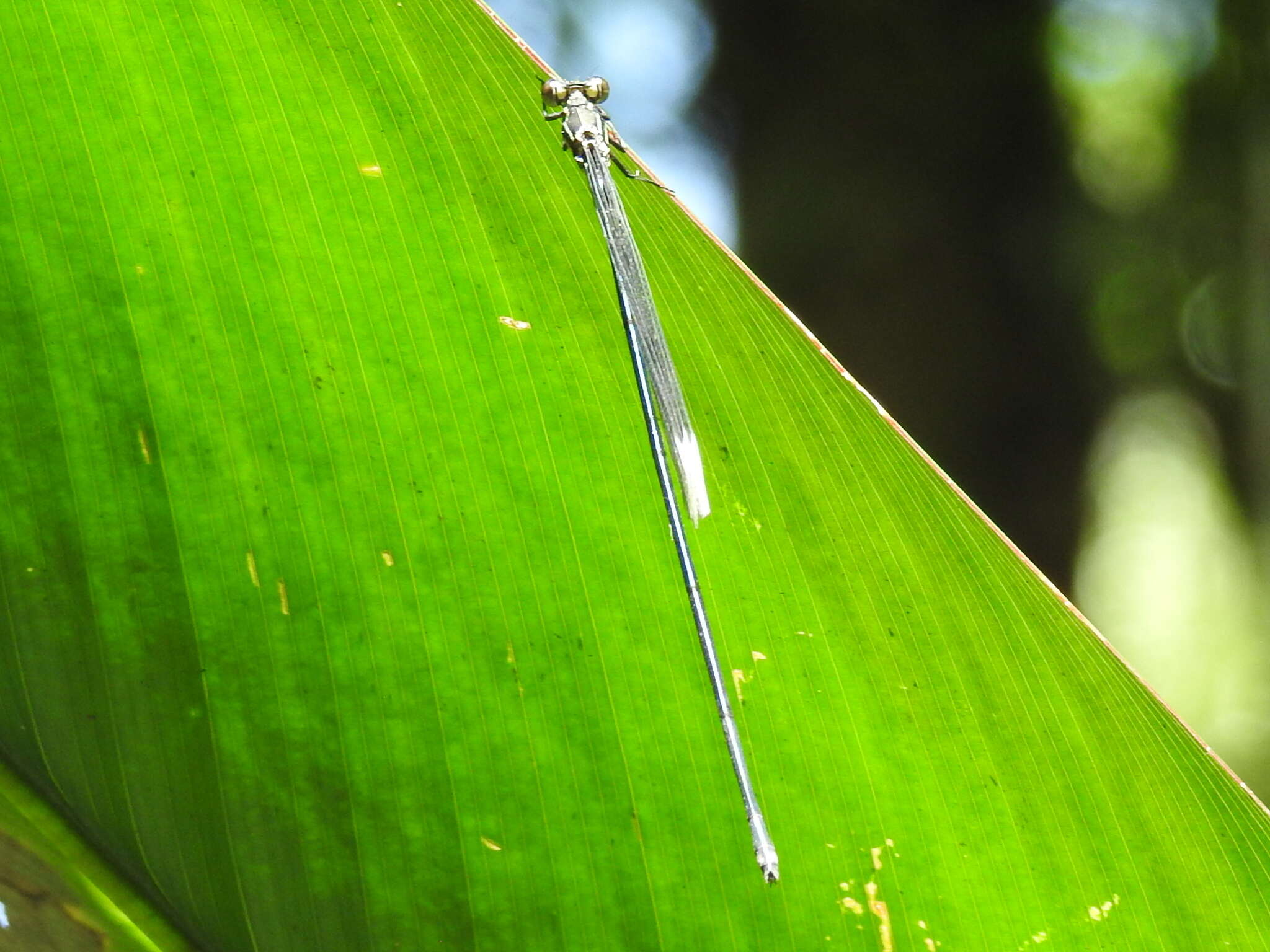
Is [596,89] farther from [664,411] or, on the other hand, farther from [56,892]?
[56,892]

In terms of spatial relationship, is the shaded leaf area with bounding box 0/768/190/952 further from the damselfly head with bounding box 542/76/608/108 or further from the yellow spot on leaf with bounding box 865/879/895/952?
the damselfly head with bounding box 542/76/608/108

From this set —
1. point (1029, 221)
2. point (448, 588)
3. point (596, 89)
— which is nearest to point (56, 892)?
point (448, 588)

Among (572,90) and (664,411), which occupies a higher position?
(572,90)

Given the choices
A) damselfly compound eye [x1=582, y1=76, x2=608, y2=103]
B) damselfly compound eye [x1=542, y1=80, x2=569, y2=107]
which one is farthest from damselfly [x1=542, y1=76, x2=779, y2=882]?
damselfly compound eye [x1=582, y1=76, x2=608, y2=103]

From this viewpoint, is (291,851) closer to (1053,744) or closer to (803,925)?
(803,925)

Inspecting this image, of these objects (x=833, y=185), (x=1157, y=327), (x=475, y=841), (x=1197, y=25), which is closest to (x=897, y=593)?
(x=475, y=841)

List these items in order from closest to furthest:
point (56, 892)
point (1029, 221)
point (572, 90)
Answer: point (56, 892) < point (572, 90) < point (1029, 221)
